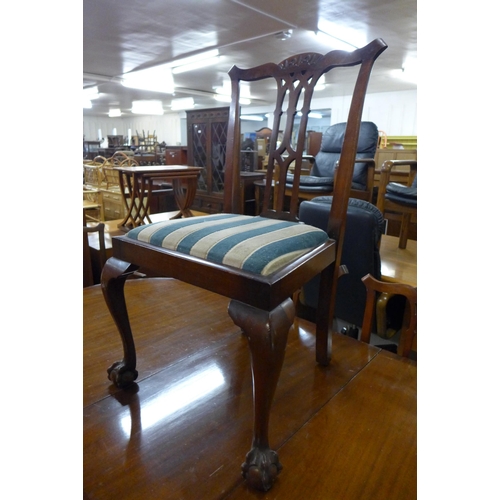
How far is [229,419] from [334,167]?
2.72 meters

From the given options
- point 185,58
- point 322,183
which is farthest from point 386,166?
point 185,58

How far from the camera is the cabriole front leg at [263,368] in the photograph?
0.65 metres

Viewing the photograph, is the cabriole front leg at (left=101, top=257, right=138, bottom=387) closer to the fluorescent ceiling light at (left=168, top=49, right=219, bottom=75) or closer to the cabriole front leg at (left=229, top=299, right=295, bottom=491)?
the cabriole front leg at (left=229, top=299, right=295, bottom=491)

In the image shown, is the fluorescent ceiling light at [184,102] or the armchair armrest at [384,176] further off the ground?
the fluorescent ceiling light at [184,102]

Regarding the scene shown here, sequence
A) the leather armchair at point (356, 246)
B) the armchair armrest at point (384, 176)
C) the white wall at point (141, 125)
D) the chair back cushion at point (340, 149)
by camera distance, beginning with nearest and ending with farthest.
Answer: the leather armchair at point (356, 246) < the armchair armrest at point (384, 176) < the chair back cushion at point (340, 149) < the white wall at point (141, 125)

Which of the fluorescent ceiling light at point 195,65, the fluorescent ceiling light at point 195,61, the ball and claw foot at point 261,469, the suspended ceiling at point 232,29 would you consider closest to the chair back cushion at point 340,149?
the suspended ceiling at point 232,29

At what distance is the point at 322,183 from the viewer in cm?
306

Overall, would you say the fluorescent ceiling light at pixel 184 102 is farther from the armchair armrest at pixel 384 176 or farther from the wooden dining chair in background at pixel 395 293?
the wooden dining chair in background at pixel 395 293

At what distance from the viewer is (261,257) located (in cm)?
71

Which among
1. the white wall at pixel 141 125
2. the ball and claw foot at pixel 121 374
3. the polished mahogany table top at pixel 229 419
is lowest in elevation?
the polished mahogany table top at pixel 229 419

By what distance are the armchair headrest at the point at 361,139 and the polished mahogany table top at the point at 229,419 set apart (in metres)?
2.42

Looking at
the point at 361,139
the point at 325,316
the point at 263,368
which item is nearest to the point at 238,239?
the point at 263,368
